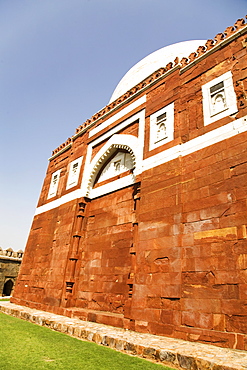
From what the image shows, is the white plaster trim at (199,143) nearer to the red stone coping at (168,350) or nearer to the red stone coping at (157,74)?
the red stone coping at (157,74)

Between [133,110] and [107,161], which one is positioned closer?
[133,110]

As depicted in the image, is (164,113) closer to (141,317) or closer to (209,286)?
(209,286)

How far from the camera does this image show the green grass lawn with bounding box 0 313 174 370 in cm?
334

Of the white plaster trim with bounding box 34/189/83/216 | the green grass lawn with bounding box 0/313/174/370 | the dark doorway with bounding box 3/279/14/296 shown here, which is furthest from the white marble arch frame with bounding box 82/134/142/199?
the dark doorway with bounding box 3/279/14/296

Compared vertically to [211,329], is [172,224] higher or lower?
higher

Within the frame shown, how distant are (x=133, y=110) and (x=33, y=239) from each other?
6.43 meters

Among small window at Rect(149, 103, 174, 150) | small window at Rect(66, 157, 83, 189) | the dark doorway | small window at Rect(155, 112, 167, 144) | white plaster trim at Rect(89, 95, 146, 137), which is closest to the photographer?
small window at Rect(149, 103, 174, 150)

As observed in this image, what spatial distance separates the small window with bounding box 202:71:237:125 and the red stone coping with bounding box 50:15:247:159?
1.06m

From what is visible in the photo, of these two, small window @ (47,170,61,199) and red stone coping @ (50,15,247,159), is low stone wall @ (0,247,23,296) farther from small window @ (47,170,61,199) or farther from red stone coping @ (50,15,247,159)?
red stone coping @ (50,15,247,159)

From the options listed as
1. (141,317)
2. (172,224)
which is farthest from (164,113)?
(141,317)

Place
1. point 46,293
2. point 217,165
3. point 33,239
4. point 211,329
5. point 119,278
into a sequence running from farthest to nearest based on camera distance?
point 33,239 → point 46,293 → point 119,278 → point 217,165 → point 211,329

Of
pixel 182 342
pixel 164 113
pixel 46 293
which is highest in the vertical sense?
pixel 164 113

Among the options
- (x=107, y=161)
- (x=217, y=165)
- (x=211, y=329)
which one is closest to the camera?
(x=211, y=329)

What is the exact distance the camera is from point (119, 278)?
6582 millimetres
